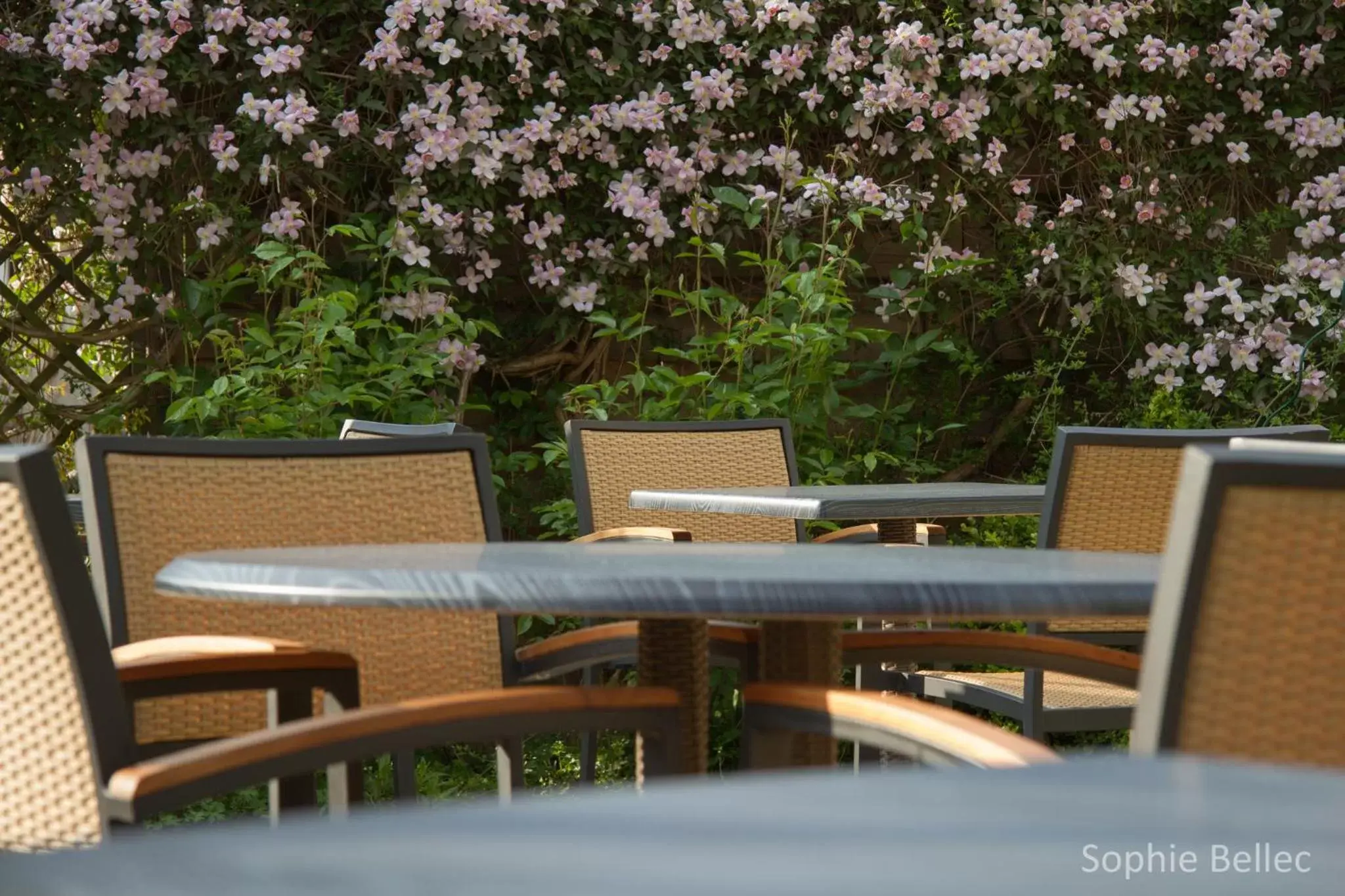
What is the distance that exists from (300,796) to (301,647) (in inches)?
5.3

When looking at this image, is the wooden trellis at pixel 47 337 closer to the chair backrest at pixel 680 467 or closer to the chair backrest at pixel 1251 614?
the chair backrest at pixel 680 467

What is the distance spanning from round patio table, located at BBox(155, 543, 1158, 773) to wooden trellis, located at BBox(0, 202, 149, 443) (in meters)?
3.19

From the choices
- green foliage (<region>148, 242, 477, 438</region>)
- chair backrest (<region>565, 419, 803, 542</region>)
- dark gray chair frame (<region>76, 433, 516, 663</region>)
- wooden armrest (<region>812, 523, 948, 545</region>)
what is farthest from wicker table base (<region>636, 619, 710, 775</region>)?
green foliage (<region>148, 242, 477, 438</region>)

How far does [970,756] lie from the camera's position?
0.97 metres

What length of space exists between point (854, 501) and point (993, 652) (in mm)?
948

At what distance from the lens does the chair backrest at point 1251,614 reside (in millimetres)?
871

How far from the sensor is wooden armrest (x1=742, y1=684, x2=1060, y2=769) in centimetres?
95

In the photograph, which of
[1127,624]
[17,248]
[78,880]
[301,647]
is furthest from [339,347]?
[78,880]

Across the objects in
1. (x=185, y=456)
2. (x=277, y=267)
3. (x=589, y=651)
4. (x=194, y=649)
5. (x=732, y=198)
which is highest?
(x=732, y=198)

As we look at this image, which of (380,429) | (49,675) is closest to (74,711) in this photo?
(49,675)

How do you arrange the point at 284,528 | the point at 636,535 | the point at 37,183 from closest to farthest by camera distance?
the point at 284,528, the point at 636,535, the point at 37,183

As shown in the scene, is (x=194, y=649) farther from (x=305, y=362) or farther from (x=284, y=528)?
(x=305, y=362)

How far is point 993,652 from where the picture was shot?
162cm

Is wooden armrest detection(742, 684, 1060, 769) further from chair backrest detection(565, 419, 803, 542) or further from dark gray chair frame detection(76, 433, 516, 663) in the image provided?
chair backrest detection(565, 419, 803, 542)
